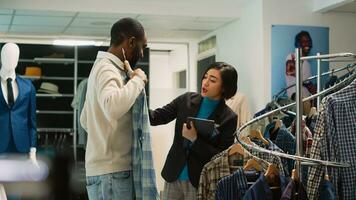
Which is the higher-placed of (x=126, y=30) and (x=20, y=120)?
(x=126, y=30)

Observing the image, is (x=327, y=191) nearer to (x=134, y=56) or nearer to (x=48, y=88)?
(x=134, y=56)

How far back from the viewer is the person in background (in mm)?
2023

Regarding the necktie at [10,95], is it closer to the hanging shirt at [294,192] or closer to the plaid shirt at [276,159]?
the plaid shirt at [276,159]

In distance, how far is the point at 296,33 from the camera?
17.0 ft

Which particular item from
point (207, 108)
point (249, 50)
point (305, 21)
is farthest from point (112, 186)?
point (305, 21)

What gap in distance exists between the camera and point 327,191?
1.80 m

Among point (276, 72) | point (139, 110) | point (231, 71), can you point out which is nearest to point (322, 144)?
point (139, 110)

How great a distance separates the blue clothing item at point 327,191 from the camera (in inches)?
70.5

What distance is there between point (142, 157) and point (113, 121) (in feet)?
0.62

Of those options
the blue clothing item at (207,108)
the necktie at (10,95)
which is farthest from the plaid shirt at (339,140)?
the necktie at (10,95)

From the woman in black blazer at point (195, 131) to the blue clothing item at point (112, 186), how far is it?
637mm

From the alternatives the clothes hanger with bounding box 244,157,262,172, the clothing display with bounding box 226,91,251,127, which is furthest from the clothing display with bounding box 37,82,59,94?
the clothes hanger with bounding box 244,157,262,172

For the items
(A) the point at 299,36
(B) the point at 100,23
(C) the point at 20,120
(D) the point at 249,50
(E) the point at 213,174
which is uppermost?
(B) the point at 100,23

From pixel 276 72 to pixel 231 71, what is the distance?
225cm
